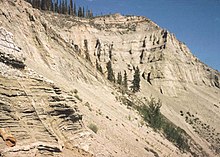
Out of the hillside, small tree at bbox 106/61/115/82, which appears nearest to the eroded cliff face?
the hillside

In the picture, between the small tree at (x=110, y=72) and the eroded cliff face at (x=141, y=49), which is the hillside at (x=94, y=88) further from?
the small tree at (x=110, y=72)

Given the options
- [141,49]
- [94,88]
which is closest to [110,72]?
[141,49]

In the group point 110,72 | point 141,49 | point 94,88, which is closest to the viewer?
point 94,88

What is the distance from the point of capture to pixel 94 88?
31281mm

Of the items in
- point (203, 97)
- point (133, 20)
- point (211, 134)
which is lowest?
point (211, 134)

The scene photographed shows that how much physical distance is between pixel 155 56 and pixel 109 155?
46033mm

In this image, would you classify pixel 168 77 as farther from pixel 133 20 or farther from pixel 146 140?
pixel 146 140

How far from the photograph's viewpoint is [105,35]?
61719 mm

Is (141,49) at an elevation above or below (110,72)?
above

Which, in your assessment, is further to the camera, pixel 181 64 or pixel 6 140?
pixel 181 64

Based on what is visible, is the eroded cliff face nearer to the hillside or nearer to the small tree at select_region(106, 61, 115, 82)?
the hillside

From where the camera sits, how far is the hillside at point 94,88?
37.4 feet

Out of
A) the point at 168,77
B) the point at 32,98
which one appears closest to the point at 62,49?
the point at 32,98

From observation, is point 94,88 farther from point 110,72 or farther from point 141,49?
point 141,49
